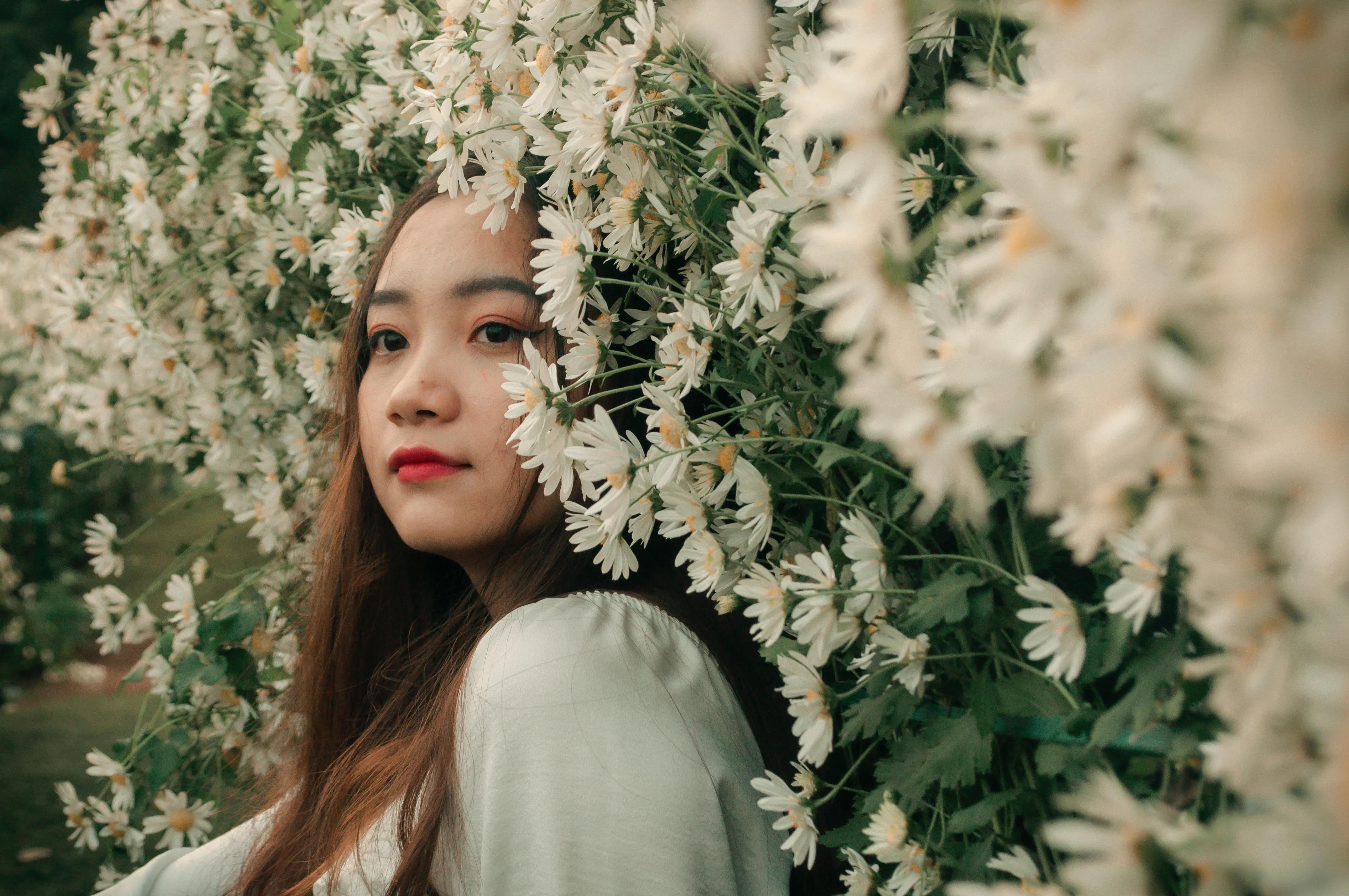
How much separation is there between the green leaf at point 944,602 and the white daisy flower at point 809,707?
15 cm

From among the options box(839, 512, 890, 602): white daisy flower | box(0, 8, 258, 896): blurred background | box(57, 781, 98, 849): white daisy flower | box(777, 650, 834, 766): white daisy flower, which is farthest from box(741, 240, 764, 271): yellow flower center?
box(0, 8, 258, 896): blurred background

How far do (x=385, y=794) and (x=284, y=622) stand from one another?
81 centimetres

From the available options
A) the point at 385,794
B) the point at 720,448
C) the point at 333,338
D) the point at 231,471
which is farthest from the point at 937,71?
the point at 231,471

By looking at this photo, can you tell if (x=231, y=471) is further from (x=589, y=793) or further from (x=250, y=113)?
(x=589, y=793)

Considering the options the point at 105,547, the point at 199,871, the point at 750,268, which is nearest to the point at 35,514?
the point at 105,547

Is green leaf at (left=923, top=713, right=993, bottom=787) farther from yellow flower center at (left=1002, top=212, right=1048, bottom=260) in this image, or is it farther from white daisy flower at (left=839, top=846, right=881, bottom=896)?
yellow flower center at (left=1002, top=212, right=1048, bottom=260)

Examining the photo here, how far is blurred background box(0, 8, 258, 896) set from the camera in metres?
3.39

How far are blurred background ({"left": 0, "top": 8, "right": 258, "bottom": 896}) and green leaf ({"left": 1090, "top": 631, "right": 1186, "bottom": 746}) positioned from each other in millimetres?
2837

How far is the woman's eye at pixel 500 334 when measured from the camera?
1.42 m

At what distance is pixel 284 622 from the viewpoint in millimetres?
2002

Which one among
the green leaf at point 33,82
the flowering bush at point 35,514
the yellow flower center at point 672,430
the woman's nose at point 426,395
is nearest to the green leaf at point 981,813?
the yellow flower center at point 672,430

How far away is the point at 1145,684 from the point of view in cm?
66

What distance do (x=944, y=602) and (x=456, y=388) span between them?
0.78m

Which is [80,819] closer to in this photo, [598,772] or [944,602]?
[598,772]
